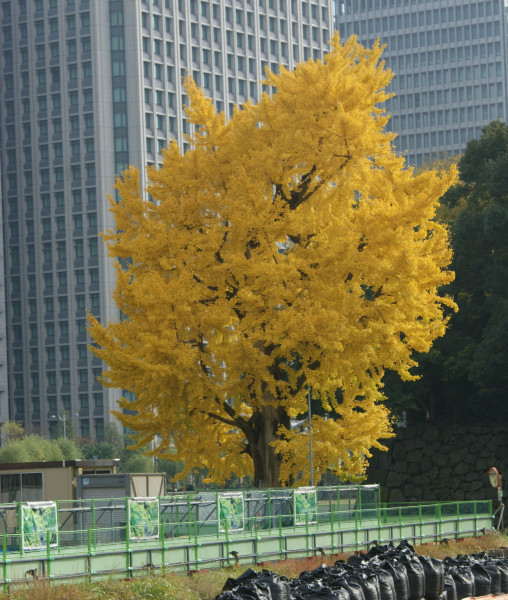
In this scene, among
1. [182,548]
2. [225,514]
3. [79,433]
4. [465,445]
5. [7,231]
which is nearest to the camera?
[182,548]

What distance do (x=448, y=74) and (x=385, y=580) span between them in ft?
584

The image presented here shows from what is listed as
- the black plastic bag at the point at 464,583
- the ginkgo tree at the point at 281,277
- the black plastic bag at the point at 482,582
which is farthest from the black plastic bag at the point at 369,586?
the ginkgo tree at the point at 281,277

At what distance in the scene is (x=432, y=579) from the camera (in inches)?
1059

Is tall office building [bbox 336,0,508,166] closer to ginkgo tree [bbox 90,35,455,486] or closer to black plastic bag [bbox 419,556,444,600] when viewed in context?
ginkgo tree [bbox 90,35,455,486]

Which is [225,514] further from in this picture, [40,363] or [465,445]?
[40,363]

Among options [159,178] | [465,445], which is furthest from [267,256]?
[465,445]

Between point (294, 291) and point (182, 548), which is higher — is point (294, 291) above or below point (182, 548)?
above

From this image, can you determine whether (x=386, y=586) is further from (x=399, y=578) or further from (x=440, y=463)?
(x=440, y=463)

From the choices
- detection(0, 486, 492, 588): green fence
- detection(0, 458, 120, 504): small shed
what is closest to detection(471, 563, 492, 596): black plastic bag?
detection(0, 486, 492, 588): green fence

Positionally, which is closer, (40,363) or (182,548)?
(182,548)

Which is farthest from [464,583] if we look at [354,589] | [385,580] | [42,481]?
[42,481]

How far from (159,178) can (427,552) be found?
15.7m

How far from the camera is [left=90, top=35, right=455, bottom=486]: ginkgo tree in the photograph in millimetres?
39219

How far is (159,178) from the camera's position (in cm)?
4288
